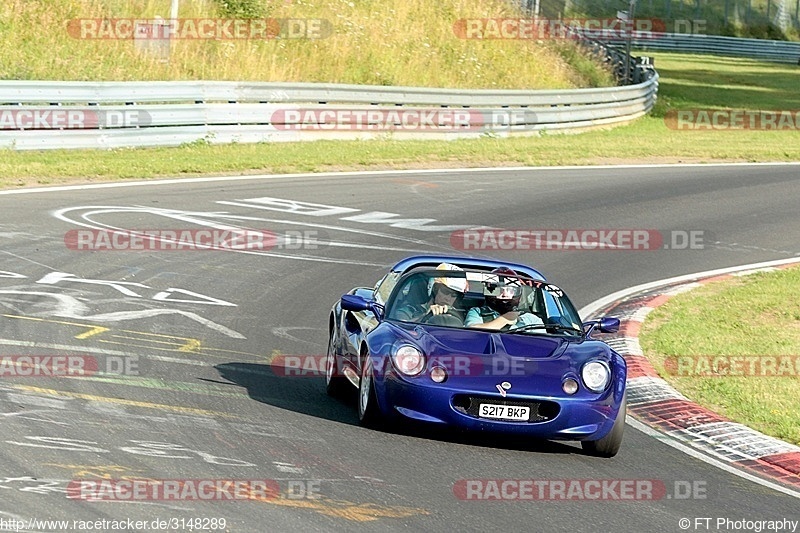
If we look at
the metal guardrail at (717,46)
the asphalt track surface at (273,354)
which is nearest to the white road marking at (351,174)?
the asphalt track surface at (273,354)

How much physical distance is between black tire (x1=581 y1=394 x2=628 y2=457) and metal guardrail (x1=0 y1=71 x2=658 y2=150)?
14.8 m

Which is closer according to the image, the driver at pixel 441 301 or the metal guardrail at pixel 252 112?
the driver at pixel 441 301

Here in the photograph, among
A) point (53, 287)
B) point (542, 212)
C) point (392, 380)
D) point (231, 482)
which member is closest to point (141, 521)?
point (231, 482)

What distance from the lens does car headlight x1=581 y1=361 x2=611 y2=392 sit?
8.48m

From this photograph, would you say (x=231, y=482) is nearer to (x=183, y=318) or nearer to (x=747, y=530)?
(x=747, y=530)

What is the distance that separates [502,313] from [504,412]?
1389 millimetres

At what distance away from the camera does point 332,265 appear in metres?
15.2

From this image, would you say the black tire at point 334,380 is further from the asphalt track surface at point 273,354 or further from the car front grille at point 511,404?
the car front grille at point 511,404

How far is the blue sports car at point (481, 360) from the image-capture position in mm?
8242

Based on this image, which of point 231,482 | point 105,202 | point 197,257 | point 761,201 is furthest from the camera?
point 761,201

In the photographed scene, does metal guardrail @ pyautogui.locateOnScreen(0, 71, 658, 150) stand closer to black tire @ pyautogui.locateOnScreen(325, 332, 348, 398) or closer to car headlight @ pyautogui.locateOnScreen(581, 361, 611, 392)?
black tire @ pyautogui.locateOnScreen(325, 332, 348, 398)

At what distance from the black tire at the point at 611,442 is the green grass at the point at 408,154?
40.9 feet

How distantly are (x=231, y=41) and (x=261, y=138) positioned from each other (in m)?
7.28

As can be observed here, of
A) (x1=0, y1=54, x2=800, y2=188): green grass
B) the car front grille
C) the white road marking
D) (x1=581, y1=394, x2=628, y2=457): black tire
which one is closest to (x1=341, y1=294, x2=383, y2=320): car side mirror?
the car front grille
